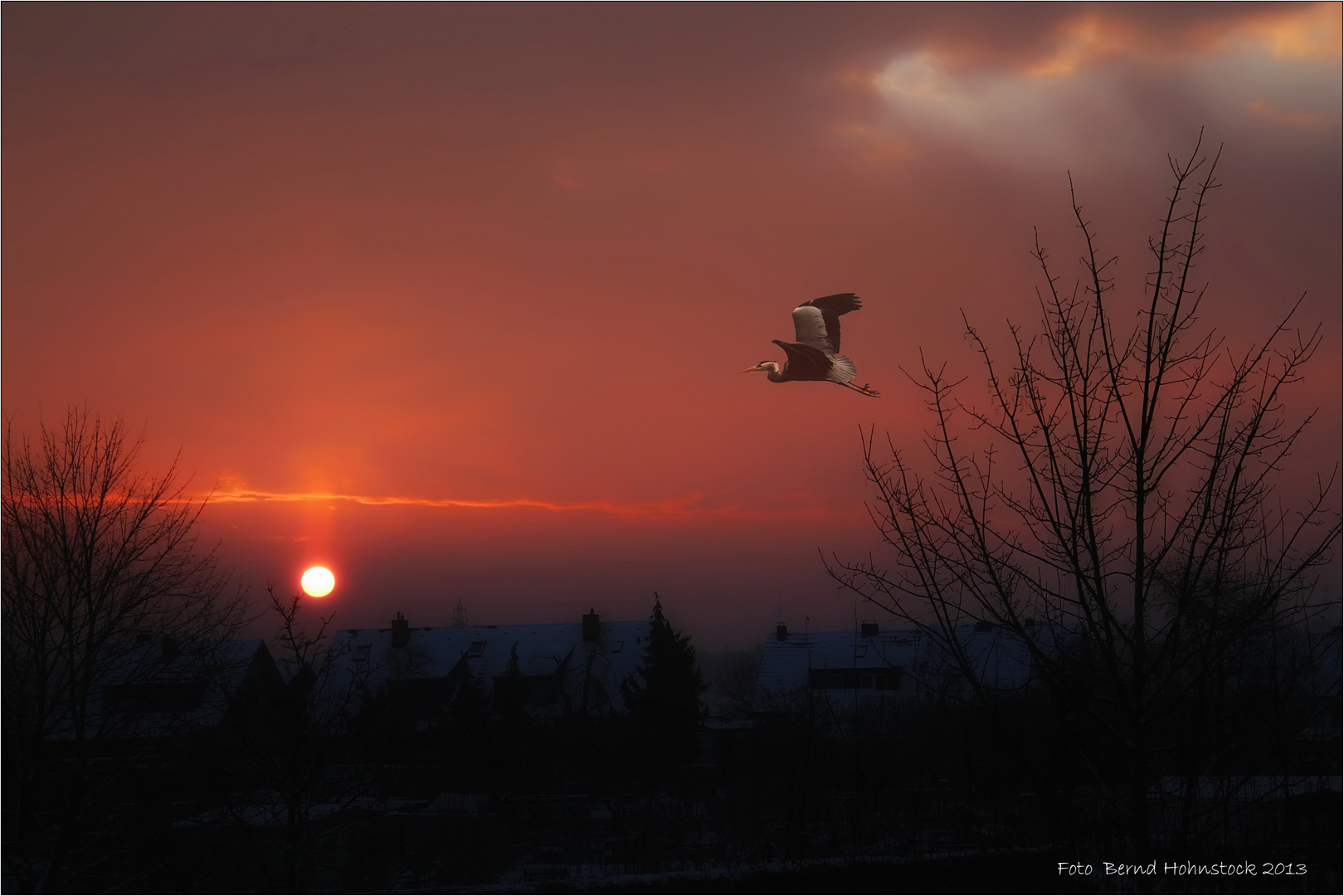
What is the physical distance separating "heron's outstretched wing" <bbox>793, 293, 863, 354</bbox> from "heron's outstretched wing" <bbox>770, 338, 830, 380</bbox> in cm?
10

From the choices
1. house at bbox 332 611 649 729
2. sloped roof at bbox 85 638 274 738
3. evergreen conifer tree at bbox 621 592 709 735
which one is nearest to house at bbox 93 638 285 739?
sloped roof at bbox 85 638 274 738

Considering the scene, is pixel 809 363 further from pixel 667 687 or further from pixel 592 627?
pixel 592 627

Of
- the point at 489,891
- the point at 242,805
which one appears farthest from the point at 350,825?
the point at 489,891

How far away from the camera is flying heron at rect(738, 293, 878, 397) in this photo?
11.3 metres

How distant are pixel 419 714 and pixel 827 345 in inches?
1162

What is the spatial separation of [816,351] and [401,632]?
3318 cm

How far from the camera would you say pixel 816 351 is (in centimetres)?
1142

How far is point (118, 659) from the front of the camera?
1087 cm

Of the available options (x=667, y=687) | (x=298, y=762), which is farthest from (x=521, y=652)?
(x=298, y=762)

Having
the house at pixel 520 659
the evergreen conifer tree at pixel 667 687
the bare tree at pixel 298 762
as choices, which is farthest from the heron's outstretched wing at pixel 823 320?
the house at pixel 520 659

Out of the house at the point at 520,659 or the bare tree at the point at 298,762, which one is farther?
the house at the point at 520,659

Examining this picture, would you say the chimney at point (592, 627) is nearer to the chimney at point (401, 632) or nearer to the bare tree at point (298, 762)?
the chimney at point (401, 632)

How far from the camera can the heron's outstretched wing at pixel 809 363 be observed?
1138 cm

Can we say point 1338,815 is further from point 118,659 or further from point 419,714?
point 419,714
